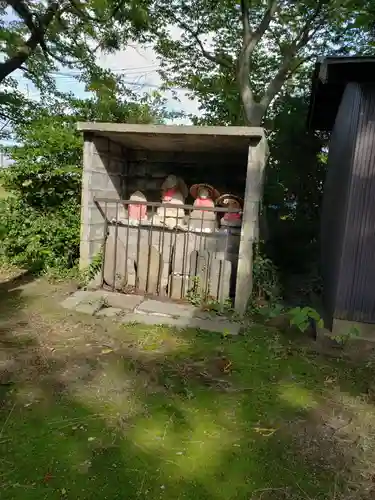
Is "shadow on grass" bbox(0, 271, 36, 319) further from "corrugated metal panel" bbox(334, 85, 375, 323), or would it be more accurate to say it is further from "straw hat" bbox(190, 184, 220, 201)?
"corrugated metal panel" bbox(334, 85, 375, 323)

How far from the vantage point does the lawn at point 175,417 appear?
2010 mm

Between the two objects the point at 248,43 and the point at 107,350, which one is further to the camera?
the point at 248,43

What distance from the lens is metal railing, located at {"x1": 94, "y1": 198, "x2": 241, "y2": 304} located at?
16.4ft

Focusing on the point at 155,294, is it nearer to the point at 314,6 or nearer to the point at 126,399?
the point at 126,399

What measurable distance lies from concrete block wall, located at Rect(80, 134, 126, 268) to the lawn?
147cm

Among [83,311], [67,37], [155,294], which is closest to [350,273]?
[155,294]

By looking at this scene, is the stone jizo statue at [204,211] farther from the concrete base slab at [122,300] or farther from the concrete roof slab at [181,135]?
the concrete base slab at [122,300]

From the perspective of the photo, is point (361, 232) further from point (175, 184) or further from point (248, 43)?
point (248, 43)

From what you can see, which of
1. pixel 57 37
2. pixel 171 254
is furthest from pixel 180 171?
pixel 57 37

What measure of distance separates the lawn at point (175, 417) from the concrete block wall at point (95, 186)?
147 cm

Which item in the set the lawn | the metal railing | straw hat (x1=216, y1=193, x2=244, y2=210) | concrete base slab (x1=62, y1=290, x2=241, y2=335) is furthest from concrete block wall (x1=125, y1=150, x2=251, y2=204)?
the lawn

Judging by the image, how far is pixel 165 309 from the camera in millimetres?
4703

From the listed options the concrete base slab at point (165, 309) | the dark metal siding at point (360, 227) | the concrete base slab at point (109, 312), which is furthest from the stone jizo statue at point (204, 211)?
the dark metal siding at point (360, 227)

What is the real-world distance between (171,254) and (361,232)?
92.7 inches
